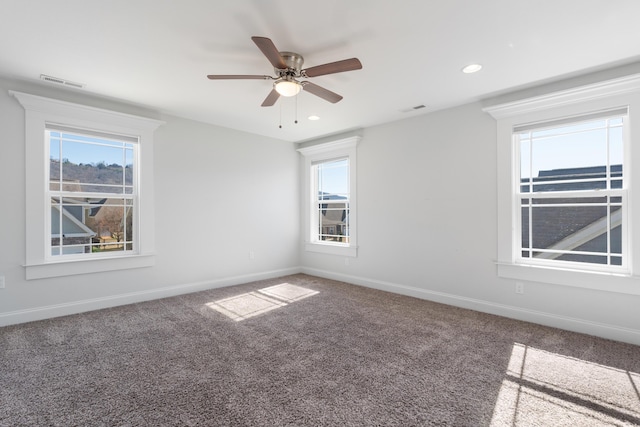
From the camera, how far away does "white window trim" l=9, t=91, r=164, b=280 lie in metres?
3.21

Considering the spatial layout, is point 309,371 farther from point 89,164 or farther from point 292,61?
point 89,164

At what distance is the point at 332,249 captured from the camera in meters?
5.25

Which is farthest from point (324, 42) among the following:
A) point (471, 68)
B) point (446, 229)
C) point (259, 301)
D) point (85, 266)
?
point (85, 266)

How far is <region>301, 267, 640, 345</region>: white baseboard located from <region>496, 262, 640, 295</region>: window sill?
1.13 feet

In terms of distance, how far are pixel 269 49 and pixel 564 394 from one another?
3021mm

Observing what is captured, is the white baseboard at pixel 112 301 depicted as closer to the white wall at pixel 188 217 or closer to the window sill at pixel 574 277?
the white wall at pixel 188 217

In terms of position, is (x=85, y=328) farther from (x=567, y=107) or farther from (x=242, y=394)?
(x=567, y=107)

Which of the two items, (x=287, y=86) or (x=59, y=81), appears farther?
(x=59, y=81)

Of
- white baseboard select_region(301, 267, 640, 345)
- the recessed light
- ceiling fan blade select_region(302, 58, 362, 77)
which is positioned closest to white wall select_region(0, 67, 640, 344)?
white baseboard select_region(301, 267, 640, 345)

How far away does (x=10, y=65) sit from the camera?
278 centimetres

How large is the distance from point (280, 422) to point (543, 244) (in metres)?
3.20

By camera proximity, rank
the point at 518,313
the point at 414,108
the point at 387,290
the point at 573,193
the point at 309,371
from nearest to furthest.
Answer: the point at 309,371 → the point at 573,193 → the point at 518,313 → the point at 414,108 → the point at 387,290

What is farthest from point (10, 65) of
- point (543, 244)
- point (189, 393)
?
point (543, 244)

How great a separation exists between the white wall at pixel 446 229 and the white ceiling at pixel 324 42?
675 mm
